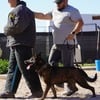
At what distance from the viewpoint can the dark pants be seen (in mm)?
8328

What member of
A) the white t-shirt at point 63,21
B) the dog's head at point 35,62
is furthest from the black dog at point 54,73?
the white t-shirt at point 63,21

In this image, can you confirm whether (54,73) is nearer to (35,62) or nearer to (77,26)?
(35,62)

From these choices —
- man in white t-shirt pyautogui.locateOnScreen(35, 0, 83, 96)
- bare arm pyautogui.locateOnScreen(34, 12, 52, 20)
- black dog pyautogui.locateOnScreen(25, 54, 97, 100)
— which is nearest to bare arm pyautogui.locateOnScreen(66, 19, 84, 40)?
man in white t-shirt pyautogui.locateOnScreen(35, 0, 83, 96)

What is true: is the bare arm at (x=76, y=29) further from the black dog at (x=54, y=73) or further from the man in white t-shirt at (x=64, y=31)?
the black dog at (x=54, y=73)

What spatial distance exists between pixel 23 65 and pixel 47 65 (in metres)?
0.48

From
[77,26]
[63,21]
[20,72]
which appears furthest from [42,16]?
[20,72]

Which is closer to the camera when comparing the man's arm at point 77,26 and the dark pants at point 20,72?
the man's arm at point 77,26

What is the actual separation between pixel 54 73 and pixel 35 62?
1.55 feet

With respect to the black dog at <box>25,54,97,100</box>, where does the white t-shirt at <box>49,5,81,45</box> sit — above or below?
above

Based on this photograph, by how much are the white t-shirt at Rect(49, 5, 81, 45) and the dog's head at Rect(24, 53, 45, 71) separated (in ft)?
2.20

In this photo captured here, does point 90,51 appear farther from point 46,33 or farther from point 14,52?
point 14,52

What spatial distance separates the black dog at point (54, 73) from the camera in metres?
7.94

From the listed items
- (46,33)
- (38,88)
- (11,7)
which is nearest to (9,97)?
(38,88)

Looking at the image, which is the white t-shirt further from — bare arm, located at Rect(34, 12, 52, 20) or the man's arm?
bare arm, located at Rect(34, 12, 52, 20)
